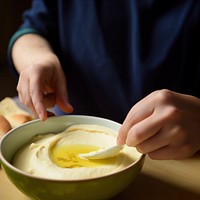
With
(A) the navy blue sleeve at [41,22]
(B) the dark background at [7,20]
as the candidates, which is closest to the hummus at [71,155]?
Result: (A) the navy blue sleeve at [41,22]

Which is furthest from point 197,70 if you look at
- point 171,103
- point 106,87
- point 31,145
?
point 31,145

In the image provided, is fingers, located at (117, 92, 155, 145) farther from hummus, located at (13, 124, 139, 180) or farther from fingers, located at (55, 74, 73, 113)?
fingers, located at (55, 74, 73, 113)

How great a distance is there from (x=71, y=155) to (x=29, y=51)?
1.17 ft

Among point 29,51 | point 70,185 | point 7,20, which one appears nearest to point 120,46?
point 29,51

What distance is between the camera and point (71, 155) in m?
0.50

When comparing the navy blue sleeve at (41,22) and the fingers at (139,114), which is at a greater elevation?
the navy blue sleeve at (41,22)

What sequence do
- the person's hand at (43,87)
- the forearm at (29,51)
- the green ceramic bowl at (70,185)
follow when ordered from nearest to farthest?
the green ceramic bowl at (70,185) < the person's hand at (43,87) < the forearm at (29,51)

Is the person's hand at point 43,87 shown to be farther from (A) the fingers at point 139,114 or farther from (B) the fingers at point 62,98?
(A) the fingers at point 139,114

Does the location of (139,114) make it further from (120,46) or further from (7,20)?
(7,20)

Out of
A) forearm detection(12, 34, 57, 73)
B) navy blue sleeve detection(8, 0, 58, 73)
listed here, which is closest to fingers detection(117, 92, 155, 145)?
forearm detection(12, 34, 57, 73)

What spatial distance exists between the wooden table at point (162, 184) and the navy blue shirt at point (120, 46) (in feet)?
0.89

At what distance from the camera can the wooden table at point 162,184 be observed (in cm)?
48

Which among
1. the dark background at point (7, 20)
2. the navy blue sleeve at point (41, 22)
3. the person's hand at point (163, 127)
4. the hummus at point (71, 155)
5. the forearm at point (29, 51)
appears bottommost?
the dark background at point (7, 20)

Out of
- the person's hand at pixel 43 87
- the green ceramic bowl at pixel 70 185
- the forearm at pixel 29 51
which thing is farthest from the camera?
the forearm at pixel 29 51
